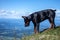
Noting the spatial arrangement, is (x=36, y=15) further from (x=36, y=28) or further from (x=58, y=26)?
(x=58, y=26)

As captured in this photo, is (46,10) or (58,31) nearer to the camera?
(58,31)

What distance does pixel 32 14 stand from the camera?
8.21 metres

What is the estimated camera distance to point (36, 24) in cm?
829

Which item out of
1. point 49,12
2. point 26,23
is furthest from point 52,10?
point 26,23

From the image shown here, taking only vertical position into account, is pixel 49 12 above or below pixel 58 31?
above

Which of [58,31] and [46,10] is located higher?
[46,10]

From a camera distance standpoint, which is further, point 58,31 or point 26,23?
point 26,23

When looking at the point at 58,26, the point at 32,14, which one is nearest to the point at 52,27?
the point at 58,26

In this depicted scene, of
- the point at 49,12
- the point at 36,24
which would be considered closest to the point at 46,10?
the point at 49,12

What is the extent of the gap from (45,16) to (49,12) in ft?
0.80

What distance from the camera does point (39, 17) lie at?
824cm

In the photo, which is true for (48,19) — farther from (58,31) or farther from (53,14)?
(58,31)

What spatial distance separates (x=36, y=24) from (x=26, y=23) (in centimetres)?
47

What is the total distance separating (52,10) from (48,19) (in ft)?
1.54
